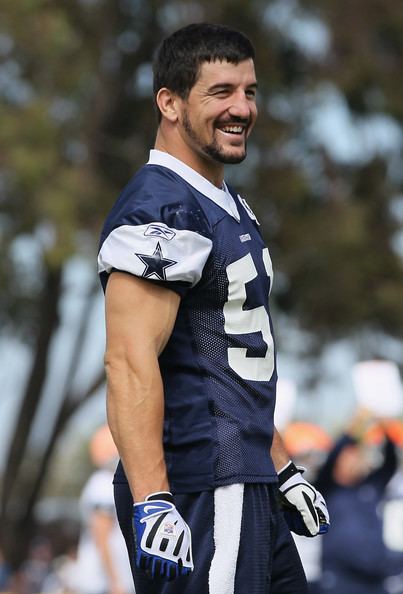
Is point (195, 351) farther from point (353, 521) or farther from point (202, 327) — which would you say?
point (353, 521)

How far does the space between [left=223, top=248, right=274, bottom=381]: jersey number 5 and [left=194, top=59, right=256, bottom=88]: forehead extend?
513 millimetres

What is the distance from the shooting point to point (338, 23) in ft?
67.5

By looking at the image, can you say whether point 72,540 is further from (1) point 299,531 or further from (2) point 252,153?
(1) point 299,531

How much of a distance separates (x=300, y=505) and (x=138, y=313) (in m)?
0.91

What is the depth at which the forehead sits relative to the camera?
3955mm

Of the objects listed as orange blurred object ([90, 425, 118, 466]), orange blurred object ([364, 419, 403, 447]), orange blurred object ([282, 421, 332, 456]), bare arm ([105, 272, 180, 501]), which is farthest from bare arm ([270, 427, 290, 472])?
orange blurred object ([282, 421, 332, 456])

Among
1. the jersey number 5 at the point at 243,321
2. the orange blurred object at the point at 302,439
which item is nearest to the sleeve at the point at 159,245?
the jersey number 5 at the point at 243,321

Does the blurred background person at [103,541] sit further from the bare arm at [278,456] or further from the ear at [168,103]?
the ear at [168,103]

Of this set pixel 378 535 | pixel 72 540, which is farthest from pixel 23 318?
pixel 72 540

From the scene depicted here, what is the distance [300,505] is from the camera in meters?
4.18

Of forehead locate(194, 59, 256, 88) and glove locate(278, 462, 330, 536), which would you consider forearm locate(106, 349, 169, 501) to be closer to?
glove locate(278, 462, 330, 536)

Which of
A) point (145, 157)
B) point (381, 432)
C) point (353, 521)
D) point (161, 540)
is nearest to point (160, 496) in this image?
point (161, 540)

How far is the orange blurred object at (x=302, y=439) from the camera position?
36.9ft

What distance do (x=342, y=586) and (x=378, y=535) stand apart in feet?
1.40
